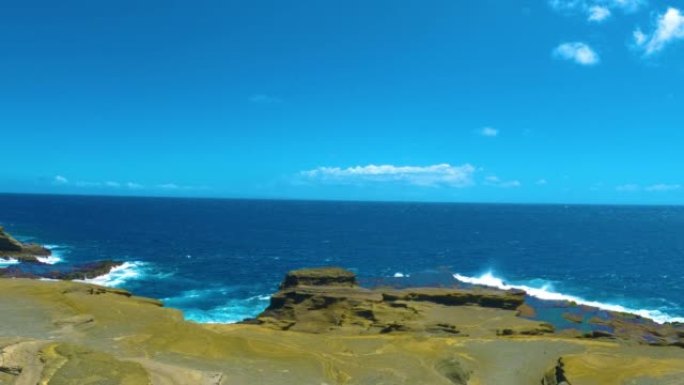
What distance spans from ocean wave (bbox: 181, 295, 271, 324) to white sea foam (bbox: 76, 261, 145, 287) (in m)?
22.8

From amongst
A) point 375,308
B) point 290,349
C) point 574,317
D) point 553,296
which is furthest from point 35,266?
point 574,317

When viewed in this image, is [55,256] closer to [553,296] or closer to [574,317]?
[553,296]

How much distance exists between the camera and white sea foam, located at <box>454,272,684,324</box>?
8325cm

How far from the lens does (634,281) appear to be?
113 m

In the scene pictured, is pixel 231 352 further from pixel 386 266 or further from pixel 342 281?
pixel 386 266

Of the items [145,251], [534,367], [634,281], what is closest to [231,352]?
[534,367]

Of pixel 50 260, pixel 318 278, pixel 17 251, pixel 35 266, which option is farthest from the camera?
pixel 17 251

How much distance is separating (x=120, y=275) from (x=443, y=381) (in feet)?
267

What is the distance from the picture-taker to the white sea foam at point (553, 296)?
83250 millimetres

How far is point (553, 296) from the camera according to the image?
310 ft

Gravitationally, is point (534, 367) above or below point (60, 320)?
below

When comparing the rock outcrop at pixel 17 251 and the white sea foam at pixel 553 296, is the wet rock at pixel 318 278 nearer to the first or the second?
the white sea foam at pixel 553 296

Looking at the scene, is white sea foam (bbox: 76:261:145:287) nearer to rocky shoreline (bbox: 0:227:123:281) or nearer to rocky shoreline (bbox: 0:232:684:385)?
rocky shoreline (bbox: 0:227:123:281)

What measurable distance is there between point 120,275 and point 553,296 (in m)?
74.9
